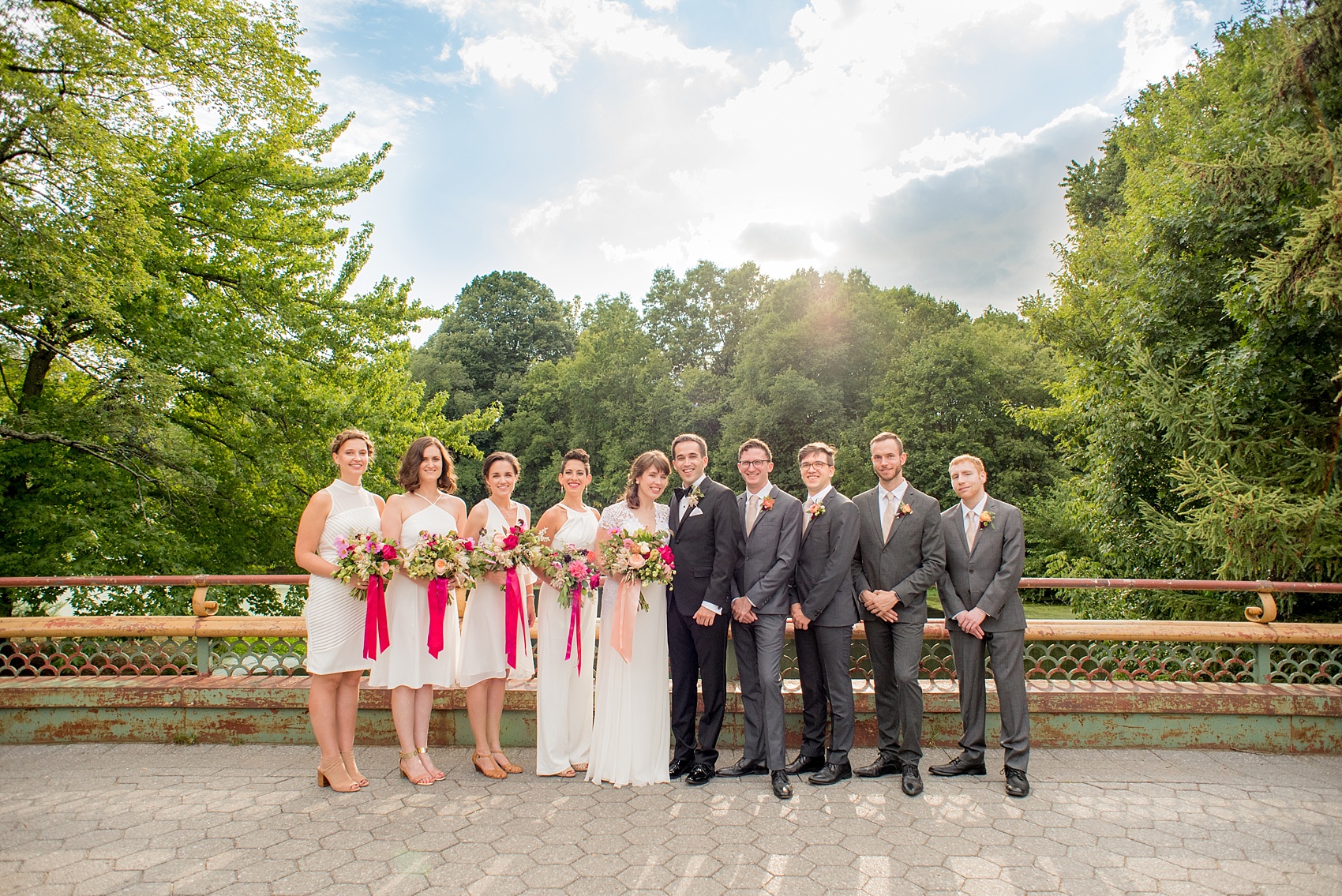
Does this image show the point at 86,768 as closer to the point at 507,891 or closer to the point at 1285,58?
the point at 507,891

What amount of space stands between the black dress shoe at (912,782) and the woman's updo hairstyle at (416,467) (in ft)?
11.7

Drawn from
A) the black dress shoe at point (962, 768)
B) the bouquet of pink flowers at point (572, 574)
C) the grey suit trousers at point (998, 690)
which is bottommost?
the black dress shoe at point (962, 768)

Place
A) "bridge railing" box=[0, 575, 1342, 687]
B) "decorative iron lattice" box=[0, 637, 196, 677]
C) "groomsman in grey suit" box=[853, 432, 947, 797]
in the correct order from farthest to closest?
"decorative iron lattice" box=[0, 637, 196, 677]
"bridge railing" box=[0, 575, 1342, 687]
"groomsman in grey suit" box=[853, 432, 947, 797]

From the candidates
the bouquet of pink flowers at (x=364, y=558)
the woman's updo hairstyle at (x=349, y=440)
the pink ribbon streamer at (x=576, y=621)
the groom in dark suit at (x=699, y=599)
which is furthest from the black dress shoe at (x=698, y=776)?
the woman's updo hairstyle at (x=349, y=440)

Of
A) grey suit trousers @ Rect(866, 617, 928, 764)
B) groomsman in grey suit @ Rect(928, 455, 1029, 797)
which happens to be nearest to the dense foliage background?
groomsman in grey suit @ Rect(928, 455, 1029, 797)

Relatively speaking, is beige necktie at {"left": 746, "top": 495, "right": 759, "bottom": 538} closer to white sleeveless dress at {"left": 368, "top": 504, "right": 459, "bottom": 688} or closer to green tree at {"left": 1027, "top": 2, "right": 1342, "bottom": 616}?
white sleeveless dress at {"left": 368, "top": 504, "right": 459, "bottom": 688}

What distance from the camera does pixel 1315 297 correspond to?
7.76 metres

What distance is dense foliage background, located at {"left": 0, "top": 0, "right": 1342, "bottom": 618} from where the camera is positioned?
8.75 m

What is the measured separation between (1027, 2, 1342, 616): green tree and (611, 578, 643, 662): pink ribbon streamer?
23.8ft

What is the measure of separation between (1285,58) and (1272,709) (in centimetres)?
766

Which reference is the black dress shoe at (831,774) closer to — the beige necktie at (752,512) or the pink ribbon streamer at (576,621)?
the beige necktie at (752,512)

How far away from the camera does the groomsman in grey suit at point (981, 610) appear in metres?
4.89

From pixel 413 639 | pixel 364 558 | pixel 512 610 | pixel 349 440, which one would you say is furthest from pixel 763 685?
pixel 349 440

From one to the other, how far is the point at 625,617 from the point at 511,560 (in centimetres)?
88
